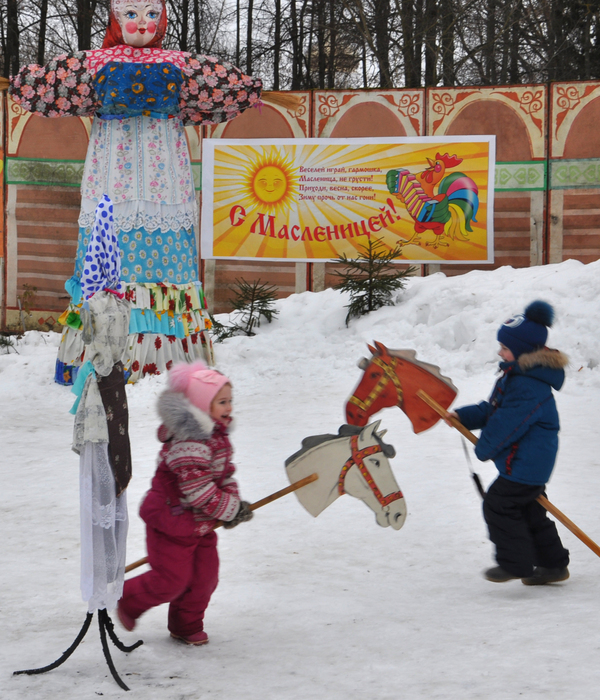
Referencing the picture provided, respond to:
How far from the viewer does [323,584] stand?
3199mm

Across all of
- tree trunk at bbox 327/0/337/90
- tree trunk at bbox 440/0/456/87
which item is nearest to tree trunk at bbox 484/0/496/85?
tree trunk at bbox 440/0/456/87

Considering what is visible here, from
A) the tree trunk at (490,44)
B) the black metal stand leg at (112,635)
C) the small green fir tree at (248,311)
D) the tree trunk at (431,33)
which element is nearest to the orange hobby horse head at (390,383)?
the black metal stand leg at (112,635)

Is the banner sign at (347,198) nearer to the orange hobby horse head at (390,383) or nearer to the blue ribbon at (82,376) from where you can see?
the orange hobby horse head at (390,383)

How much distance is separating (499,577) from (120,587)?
4.76 feet

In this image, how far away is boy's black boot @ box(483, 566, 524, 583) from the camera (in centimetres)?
315

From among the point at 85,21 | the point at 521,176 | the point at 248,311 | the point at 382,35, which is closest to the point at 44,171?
the point at 248,311

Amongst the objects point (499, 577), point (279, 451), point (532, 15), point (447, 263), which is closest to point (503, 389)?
point (499, 577)

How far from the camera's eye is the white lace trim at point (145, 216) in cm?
645

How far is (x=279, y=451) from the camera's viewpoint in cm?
514

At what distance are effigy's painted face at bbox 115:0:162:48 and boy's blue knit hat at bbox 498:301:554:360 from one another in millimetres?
4520

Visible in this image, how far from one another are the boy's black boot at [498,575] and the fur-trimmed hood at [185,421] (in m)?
1.30

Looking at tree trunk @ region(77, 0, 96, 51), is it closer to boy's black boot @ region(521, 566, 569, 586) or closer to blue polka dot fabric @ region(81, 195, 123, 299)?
blue polka dot fabric @ region(81, 195, 123, 299)

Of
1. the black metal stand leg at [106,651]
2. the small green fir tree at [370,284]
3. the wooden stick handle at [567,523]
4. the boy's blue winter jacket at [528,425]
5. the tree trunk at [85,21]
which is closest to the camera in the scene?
the black metal stand leg at [106,651]

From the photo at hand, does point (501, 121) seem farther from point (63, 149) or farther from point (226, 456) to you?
point (226, 456)
